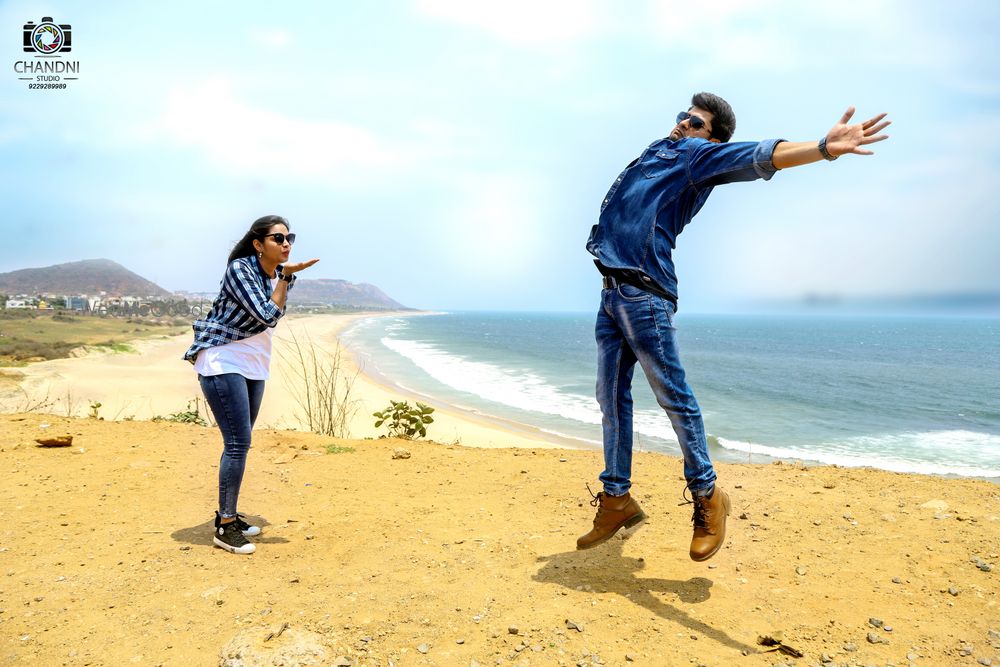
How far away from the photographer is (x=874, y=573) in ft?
8.92

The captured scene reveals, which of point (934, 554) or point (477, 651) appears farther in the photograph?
point (934, 554)

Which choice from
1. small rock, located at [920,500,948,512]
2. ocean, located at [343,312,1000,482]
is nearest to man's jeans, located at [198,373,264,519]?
small rock, located at [920,500,948,512]

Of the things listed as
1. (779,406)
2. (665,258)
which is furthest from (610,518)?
(779,406)

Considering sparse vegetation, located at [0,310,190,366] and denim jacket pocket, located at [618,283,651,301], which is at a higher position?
denim jacket pocket, located at [618,283,651,301]

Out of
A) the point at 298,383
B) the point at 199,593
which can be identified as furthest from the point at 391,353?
the point at 199,593

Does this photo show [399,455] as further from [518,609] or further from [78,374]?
[78,374]

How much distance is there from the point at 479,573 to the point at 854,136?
237cm

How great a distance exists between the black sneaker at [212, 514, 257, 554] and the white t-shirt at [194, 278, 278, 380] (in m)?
0.82

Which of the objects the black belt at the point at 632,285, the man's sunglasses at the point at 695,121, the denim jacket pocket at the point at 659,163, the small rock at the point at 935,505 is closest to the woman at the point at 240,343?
the black belt at the point at 632,285

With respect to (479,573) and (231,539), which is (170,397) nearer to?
(231,539)

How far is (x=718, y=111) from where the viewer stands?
267 cm

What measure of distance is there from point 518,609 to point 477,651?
1.03ft

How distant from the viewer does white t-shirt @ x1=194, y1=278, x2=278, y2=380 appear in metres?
3.10

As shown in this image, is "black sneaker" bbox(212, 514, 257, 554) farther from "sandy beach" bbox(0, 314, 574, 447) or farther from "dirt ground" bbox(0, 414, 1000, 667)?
"sandy beach" bbox(0, 314, 574, 447)
